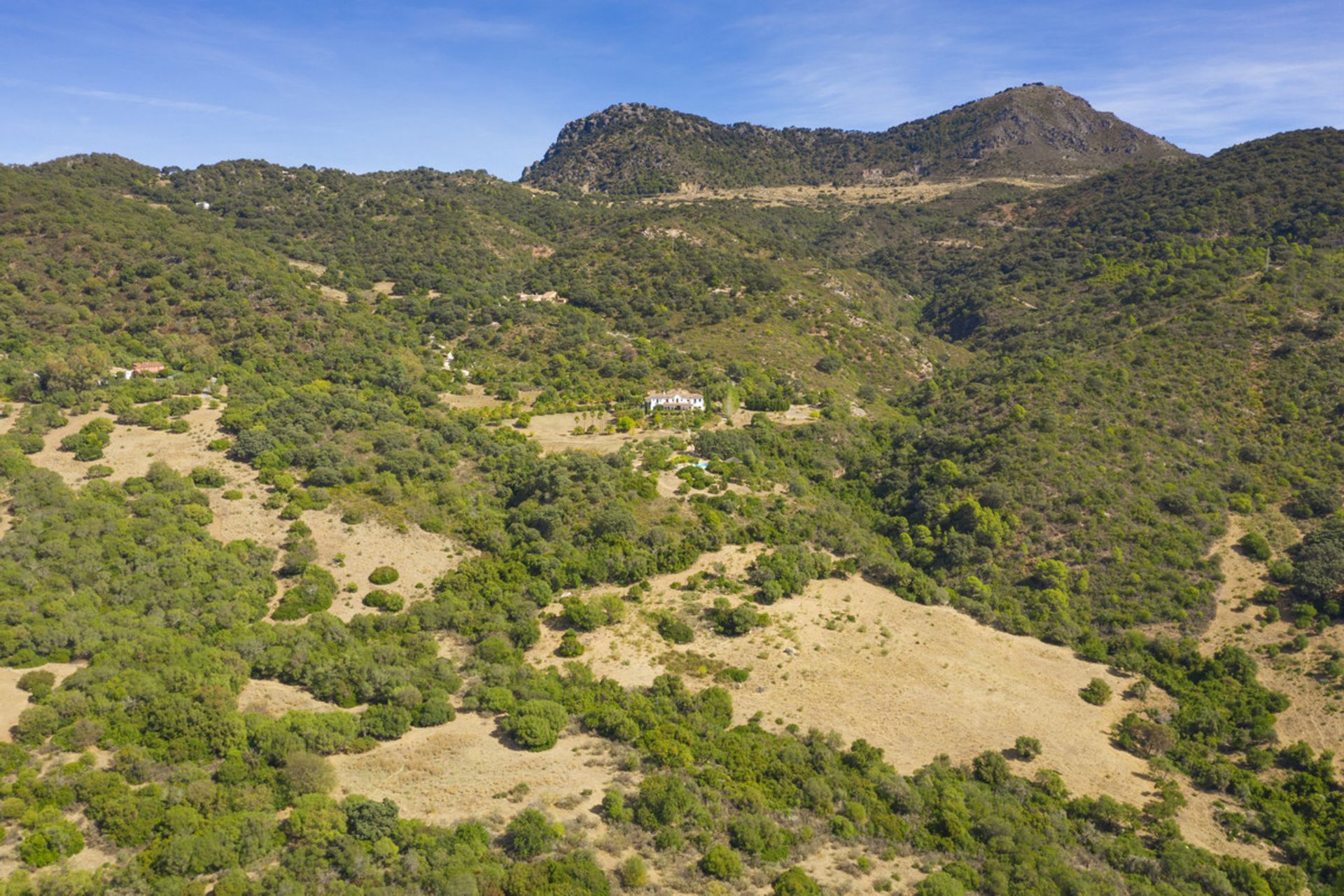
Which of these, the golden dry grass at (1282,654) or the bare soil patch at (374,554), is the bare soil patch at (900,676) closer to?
the golden dry grass at (1282,654)

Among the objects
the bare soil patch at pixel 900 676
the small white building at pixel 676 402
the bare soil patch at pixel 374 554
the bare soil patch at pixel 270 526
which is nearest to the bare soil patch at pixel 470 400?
the small white building at pixel 676 402

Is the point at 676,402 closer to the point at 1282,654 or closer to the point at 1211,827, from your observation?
the point at 1282,654

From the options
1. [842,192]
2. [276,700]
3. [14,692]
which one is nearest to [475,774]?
[276,700]

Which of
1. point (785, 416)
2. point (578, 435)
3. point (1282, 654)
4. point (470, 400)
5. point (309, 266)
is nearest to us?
point (1282, 654)

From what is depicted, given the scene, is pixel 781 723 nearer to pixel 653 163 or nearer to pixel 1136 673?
pixel 1136 673

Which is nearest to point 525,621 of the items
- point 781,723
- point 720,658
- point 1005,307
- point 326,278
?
point 720,658

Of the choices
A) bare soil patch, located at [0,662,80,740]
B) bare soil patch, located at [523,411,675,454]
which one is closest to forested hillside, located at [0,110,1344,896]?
bare soil patch, located at [0,662,80,740]
